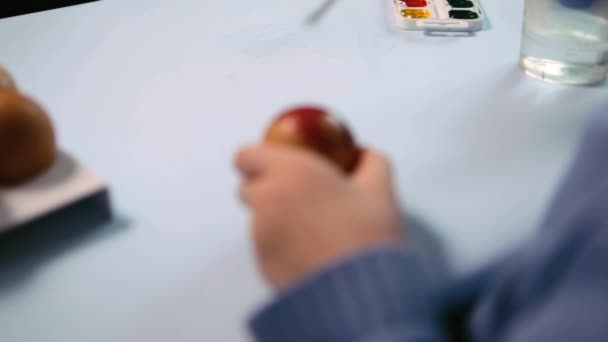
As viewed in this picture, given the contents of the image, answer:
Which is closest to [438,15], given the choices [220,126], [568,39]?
[568,39]

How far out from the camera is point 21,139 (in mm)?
384

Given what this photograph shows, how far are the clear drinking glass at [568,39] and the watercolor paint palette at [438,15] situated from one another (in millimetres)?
69

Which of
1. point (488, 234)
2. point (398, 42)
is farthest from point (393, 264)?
point (398, 42)

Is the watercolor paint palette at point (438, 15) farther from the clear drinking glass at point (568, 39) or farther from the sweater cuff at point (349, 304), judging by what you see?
the sweater cuff at point (349, 304)

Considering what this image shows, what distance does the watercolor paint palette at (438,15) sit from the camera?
627 mm

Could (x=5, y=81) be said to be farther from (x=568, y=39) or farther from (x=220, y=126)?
(x=568, y=39)

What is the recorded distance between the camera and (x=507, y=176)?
454 mm

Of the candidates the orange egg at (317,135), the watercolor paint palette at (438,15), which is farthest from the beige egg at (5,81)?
the watercolor paint palette at (438,15)

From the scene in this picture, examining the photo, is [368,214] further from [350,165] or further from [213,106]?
[213,106]

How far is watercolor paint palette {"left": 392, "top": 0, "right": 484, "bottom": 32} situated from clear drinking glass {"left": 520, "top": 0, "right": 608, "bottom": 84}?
69 mm

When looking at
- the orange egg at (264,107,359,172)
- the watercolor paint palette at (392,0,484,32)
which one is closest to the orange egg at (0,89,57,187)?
the orange egg at (264,107,359,172)

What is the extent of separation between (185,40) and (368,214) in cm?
36

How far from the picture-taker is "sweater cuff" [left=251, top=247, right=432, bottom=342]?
11.5 inches

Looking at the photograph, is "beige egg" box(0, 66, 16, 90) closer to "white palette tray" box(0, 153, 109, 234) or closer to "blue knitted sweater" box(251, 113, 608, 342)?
"white palette tray" box(0, 153, 109, 234)
